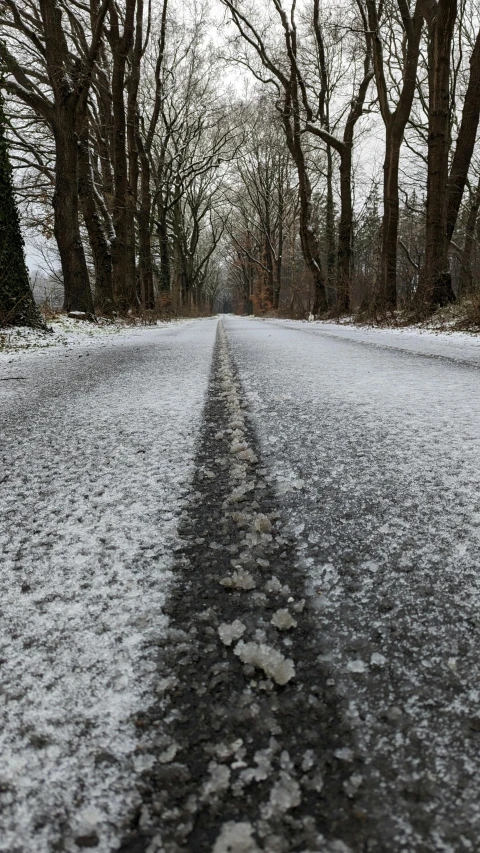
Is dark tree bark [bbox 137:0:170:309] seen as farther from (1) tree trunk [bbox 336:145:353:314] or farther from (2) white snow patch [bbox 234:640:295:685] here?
(2) white snow patch [bbox 234:640:295:685]

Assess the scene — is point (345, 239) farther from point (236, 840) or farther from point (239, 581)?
point (236, 840)

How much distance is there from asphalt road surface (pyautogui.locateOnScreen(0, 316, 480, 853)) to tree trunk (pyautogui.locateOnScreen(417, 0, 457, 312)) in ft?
26.4

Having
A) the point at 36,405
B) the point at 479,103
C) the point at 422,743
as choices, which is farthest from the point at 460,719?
the point at 479,103

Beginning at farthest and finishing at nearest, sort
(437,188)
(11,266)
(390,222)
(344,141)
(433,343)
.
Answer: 1. (344,141)
2. (390,222)
3. (437,188)
4. (11,266)
5. (433,343)

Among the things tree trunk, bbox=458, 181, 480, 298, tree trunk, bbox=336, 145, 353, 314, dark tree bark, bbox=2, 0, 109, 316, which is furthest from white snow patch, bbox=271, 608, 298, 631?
tree trunk, bbox=336, 145, 353, 314

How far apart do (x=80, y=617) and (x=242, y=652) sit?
0.60ft

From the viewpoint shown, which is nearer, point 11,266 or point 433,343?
point 433,343

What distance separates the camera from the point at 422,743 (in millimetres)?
347

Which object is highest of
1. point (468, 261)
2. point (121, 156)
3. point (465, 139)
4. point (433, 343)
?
point (121, 156)

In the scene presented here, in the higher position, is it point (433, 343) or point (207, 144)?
point (207, 144)

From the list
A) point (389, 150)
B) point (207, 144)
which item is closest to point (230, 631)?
point (389, 150)

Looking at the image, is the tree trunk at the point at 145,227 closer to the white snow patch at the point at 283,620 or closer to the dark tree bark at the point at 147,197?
the dark tree bark at the point at 147,197

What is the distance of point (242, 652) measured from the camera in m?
0.44

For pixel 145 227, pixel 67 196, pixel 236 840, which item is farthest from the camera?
pixel 145 227
